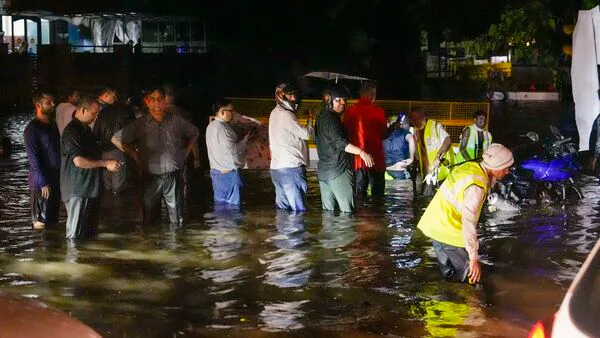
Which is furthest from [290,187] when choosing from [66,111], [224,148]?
[66,111]

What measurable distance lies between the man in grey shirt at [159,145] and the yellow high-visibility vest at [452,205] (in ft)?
13.1

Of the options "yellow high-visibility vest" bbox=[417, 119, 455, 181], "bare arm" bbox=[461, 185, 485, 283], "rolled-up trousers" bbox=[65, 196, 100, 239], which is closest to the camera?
"bare arm" bbox=[461, 185, 485, 283]

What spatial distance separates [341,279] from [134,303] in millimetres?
2008

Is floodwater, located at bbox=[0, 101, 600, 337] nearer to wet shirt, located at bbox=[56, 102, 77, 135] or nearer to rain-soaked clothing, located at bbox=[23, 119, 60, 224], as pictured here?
rain-soaked clothing, located at bbox=[23, 119, 60, 224]

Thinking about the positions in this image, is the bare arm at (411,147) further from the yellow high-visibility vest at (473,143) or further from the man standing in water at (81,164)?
the man standing in water at (81,164)

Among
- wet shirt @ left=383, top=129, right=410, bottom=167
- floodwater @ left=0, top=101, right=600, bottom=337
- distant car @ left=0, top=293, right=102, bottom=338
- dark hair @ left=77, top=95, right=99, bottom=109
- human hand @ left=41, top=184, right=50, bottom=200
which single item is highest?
dark hair @ left=77, top=95, right=99, bottom=109

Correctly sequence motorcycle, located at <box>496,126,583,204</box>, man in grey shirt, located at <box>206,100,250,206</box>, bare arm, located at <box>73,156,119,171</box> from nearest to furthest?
1. bare arm, located at <box>73,156,119,171</box>
2. man in grey shirt, located at <box>206,100,250,206</box>
3. motorcycle, located at <box>496,126,583,204</box>

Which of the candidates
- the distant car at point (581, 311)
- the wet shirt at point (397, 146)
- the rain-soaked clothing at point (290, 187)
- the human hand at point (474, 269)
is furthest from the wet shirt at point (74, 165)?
the distant car at point (581, 311)

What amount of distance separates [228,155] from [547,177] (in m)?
4.41

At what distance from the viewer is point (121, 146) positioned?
1228 centimetres

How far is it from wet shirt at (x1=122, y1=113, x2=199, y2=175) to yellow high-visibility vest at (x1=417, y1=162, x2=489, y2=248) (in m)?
4.00

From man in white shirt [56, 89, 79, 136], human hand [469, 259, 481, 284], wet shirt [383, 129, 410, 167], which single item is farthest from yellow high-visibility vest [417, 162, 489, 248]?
man in white shirt [56, 89, 79, 136]

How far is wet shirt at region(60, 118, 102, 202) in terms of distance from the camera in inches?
436

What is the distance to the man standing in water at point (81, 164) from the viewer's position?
11047mm
